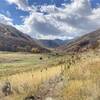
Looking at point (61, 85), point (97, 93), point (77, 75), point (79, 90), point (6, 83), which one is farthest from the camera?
point (6, 83)

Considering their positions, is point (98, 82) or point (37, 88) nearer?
point (98, 82)

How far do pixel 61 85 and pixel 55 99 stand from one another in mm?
970

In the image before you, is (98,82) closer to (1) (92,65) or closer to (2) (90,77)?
(2) (90,77)

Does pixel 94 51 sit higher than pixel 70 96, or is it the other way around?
pixel 94 51

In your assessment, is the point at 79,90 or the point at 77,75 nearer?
the point at 79,90

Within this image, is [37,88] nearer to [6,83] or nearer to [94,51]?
[6,83]

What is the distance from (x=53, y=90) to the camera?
35.2 ft

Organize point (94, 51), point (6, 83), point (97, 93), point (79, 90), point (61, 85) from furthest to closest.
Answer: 1. point (94, 51)
2. point (6, 83)
3. point (61, 85)
4. point (79, 90)
5. point (97, 93)

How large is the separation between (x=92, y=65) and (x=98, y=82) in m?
2.47

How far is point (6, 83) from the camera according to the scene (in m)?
13.4

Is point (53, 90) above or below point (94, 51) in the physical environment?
below

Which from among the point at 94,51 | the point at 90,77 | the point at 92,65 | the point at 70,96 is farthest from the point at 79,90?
the point at 94,51

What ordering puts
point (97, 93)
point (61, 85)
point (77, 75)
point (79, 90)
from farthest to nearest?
point (77, 75)
point (61, 85)
point (79, 90)
point (97, 93)

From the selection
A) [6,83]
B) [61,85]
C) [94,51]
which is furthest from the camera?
[94,51]
